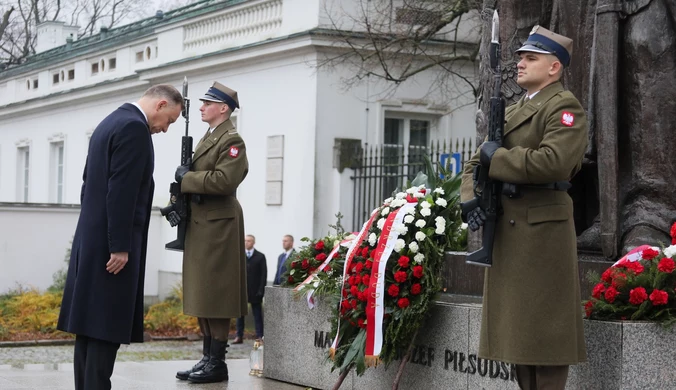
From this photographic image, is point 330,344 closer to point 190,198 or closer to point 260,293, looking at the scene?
point 190,198

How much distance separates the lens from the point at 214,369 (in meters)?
8.88

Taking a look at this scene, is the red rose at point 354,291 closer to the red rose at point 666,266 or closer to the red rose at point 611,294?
the red rose at point 611,294

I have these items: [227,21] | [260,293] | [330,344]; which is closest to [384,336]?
[330,344]

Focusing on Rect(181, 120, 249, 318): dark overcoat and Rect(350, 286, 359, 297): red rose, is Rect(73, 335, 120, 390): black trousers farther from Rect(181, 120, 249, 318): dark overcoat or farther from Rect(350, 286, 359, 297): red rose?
Rect(181, 120, 249, 318): dark overcoat

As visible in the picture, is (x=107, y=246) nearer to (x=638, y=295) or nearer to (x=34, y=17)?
(x=638, y=295)

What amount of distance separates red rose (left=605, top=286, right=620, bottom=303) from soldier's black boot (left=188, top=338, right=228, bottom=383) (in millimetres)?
3419

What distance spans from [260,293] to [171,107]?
1110 centimetres

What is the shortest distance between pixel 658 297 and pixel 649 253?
0.37 m

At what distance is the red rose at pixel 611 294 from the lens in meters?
6.32

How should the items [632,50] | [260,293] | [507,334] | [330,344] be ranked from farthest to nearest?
[260,293] → [330,344] → [632,50] → [507,334]

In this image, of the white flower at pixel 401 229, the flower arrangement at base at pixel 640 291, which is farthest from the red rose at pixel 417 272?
the flower arrangement at base at pixel 640 291

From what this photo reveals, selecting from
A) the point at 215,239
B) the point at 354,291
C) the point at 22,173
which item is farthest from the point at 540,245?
the point at 22,173

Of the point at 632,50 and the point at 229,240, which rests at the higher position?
the point at 632,50

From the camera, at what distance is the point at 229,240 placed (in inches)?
348
